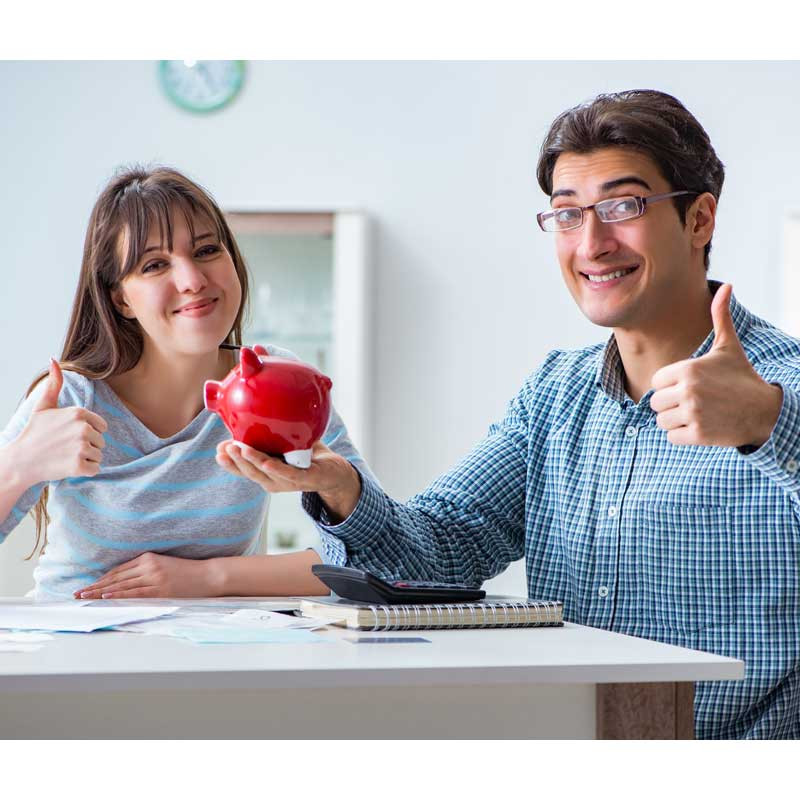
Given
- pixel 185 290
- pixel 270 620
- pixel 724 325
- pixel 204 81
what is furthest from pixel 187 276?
pixel 204 81

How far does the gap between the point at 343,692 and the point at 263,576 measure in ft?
2.44

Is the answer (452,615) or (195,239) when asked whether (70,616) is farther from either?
(195,239)

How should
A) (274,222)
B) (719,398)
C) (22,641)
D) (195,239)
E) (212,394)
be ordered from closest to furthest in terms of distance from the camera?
(22,641) → (719,398) → (212,394) → (195,239) → (274,222)

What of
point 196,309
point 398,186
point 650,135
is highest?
point 398,186

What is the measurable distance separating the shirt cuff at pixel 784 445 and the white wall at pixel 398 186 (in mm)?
2936

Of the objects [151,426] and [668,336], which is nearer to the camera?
[668,336]

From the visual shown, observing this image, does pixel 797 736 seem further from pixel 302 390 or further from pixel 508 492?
pixel 302 390

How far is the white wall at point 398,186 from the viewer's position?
13.8 feet

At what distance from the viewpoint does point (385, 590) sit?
1.24 metres

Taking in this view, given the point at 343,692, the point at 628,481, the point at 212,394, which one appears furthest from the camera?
the point at 628,481

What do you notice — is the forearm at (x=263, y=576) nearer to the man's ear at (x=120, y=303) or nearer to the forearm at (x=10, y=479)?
the forearm at (x=10, y=479)

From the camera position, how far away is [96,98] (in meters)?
4.24

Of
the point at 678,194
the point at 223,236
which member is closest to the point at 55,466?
the point at 223,236

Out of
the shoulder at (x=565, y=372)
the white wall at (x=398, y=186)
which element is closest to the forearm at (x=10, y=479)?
the shoulder at (x=565, y=372)
